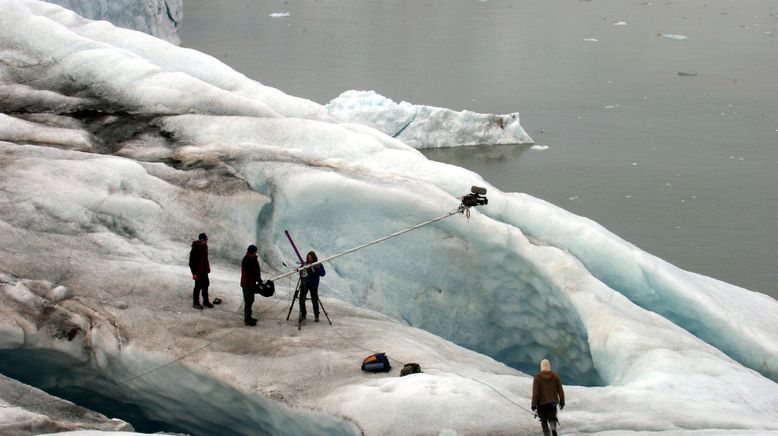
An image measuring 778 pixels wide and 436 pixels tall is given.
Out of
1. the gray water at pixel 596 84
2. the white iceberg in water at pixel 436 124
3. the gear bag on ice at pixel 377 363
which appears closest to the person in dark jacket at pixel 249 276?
the gear bag on ice at pixel 377 363

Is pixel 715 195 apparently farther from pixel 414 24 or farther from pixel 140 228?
pixel 414 24

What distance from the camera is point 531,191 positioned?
24.4 m

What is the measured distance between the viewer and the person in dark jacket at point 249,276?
995cm

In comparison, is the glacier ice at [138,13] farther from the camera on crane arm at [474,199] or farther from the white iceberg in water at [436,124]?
the camera on crane arm at [474,199]

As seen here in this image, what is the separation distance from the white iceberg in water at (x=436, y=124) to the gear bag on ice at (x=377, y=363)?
18.2 meters

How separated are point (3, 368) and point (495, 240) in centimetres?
607

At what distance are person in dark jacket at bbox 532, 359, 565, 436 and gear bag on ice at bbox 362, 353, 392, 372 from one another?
168 cm

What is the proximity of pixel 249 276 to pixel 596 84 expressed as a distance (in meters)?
26.7

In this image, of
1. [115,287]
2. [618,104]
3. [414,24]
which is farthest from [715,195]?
[414,24]

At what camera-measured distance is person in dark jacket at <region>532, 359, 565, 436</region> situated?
798cm

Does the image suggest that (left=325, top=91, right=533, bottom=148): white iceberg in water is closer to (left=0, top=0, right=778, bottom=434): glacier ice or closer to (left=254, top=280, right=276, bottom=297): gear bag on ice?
(left=0, top=0, right=778, bottom=434): glacier ice

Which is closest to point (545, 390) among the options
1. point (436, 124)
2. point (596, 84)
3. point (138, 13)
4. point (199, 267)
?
point (199, 267)

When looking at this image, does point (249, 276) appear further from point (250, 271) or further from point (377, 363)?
point (377, 363)

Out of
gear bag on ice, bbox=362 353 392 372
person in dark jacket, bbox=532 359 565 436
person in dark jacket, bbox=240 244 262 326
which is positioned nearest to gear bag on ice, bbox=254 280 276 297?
person in dark jacket, bbox=240 244 262 326
